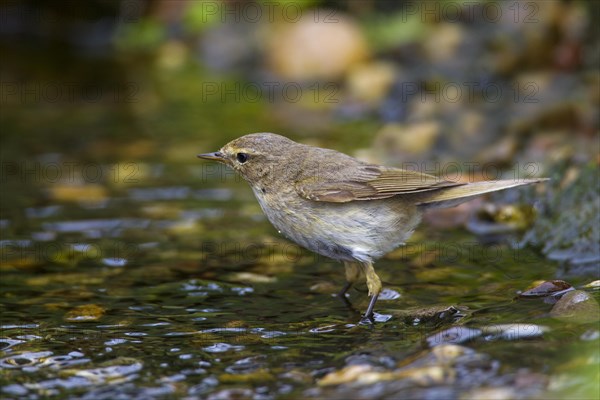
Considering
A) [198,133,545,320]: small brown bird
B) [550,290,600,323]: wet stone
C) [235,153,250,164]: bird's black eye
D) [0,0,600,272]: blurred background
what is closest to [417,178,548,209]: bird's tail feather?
[198,133,545,320]: small brown bird

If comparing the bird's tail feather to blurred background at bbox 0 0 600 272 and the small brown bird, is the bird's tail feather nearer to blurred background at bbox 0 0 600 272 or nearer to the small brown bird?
the small brown bird

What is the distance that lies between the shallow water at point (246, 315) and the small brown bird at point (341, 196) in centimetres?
42

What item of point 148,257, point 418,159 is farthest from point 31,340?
point 418,159

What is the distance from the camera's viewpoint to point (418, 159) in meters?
10.2

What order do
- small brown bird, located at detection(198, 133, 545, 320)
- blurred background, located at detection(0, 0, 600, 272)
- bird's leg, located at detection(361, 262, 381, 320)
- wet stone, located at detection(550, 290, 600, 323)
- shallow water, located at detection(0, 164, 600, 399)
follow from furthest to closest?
blurred background, located at detection(0, 0, 600, 272), small brown bird, located at detection(198, 133, 545, 320), bird's leg, located at detection(361, 262, 381, 320), wet stone, located at detection(550, 290, 600, 323), shallow water, located at detection(0, 164, 600, 399)

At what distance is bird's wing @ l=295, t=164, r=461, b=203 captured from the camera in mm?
6496

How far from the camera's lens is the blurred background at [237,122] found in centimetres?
726

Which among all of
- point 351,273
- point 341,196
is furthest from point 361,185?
point 351,273

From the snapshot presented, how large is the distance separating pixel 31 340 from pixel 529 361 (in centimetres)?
302

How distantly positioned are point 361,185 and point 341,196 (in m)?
0.23

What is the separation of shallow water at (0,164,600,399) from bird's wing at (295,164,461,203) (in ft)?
2.48

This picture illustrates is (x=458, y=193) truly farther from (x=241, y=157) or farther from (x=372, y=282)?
(x=241, y=157)

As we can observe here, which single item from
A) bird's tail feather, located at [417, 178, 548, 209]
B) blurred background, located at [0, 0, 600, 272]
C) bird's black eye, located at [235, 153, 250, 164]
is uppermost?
blurred background, located at [0, 0, 600, 272]

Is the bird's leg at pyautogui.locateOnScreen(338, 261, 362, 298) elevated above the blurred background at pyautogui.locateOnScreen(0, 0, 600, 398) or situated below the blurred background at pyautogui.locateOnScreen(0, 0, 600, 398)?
below
